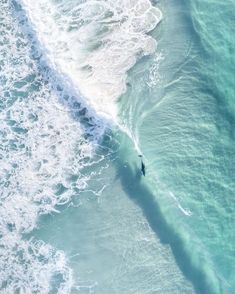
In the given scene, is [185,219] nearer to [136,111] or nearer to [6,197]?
[136,111]

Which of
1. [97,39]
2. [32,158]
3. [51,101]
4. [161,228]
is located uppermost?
[97,39]

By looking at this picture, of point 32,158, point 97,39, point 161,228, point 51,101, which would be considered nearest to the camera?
point 161,228

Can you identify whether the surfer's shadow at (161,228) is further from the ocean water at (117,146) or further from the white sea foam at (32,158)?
the white sea foam at (32,158)

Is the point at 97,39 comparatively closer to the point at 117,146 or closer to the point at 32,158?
the point at 117,146

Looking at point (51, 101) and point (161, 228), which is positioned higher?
point (51, 101)

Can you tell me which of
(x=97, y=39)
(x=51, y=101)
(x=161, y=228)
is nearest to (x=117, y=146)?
(x=51, y=101)

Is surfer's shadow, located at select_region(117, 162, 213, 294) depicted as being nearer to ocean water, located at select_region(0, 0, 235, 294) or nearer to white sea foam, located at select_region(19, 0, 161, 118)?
ocean water, located at select_region(0, 0, 235, 294)

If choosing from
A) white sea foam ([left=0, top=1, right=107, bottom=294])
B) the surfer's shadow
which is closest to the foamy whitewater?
white sea foam ([left=0, top=1, right=107, bottom=294])

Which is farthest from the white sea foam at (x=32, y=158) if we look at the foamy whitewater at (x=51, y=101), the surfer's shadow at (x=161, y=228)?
the surfer's shadow at (x=161, y=228)
